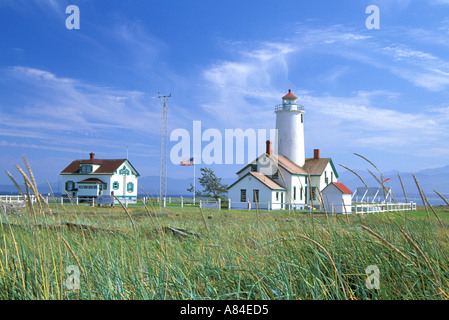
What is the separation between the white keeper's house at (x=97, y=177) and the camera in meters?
46.0

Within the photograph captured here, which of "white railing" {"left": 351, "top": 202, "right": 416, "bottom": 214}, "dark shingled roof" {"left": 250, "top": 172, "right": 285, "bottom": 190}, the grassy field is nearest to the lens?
the grassy field

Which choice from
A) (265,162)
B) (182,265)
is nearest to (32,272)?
(182,265)

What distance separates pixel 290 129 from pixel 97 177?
75.8ft

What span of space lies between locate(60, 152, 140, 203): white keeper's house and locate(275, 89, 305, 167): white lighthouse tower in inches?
700

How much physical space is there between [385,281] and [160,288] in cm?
201

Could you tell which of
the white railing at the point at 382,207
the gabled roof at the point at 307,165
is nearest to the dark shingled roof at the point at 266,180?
the gabled roof at the point at 307,165

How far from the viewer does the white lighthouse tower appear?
1566 inches

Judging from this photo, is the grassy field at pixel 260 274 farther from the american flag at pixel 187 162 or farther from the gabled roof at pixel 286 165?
the american flag at pixel 187 162

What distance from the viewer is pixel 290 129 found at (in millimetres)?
39812

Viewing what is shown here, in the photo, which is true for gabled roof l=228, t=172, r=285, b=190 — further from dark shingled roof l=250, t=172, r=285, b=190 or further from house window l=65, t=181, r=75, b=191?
house window l=65, t=181, r=75, b=191

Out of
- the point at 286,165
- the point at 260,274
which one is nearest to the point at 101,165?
the point at 286,165

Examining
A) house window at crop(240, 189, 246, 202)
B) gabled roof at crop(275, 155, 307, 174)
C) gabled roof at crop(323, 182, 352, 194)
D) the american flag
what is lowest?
house window at crop(240, 189, 246, 202)

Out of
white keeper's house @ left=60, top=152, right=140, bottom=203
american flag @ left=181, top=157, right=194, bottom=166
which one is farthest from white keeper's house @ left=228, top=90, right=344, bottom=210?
white keeper's house @ left=60, top=152, right=140, bottom=203

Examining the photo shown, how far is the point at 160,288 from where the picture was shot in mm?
3521
